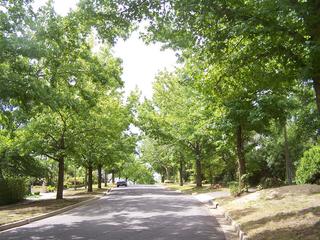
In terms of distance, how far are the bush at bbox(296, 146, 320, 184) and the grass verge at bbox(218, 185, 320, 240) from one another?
7.58m

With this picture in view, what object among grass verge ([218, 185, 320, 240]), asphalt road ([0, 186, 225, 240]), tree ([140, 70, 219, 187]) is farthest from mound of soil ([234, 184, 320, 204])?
tree ([140, 70, 219, 187])

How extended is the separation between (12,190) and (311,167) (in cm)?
1791

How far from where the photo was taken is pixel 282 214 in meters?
11.8

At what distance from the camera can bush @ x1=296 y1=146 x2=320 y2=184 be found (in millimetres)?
23922

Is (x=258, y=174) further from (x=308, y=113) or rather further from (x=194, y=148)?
(x=308, y=113)

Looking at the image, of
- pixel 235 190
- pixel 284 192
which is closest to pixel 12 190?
pixel 235 190

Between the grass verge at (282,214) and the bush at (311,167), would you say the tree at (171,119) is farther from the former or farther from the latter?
the grass verge at (282,214)

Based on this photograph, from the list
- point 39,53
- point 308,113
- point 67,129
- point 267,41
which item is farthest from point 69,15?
point 308,113

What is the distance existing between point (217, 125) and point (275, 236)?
1179 cm

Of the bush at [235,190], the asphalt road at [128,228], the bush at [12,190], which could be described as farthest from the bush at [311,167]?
the bush at [12,190]

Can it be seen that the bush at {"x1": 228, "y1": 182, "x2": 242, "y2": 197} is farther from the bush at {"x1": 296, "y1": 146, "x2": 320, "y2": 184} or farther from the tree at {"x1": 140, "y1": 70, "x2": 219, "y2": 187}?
the tree at {"x1": 140, "y1": 70, "x2": 219, "y2": 187}

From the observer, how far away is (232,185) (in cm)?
2381

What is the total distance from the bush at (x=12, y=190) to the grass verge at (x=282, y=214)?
48.1 ft

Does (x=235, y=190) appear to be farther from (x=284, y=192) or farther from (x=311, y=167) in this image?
(x=284, y=192)
